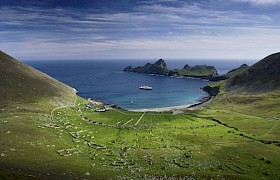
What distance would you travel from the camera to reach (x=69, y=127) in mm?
108062

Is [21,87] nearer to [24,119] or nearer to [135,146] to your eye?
[24,119]

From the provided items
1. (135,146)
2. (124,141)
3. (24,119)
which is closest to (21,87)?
(24,119)

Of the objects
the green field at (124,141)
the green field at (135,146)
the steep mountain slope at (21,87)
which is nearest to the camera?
the green field at (135,146)

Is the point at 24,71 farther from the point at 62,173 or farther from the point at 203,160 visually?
the point at 203,160

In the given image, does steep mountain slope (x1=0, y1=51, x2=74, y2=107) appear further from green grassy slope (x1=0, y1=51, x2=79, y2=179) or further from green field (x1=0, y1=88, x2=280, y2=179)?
green field (x1=0, y1=88, x2=280, y2=179)

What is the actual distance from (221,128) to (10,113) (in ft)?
291

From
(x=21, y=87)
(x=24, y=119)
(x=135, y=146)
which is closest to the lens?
(x=135, y=146)

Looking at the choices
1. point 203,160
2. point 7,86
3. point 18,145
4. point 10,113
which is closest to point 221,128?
point 203,160

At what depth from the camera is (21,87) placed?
146500 mm

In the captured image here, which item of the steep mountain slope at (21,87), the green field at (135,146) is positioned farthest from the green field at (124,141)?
the steep mountain slope at (21,87)

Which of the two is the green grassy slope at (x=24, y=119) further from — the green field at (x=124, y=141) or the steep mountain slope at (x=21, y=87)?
the green field at (x=124, y=141)

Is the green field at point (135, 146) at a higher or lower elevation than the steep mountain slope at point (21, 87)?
lower

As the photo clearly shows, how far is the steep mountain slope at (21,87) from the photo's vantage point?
133625mm

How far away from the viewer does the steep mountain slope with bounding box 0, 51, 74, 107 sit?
134m
